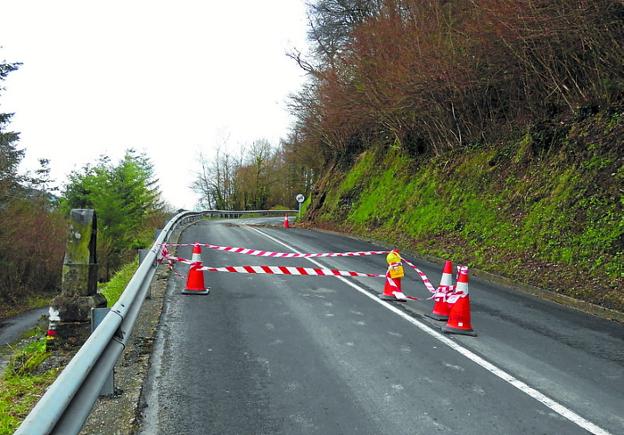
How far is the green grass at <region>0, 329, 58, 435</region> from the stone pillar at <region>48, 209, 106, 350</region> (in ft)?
1.28

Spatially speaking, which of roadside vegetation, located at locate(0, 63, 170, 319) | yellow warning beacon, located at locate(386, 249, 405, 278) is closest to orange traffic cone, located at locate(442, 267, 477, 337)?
yellow warning beacon, located at locate(386, 249, 405, 278)

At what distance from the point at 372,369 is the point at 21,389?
3321 millimetres

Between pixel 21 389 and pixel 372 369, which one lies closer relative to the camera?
pixel 21 389

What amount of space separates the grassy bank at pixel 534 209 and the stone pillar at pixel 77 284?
828 centimetres

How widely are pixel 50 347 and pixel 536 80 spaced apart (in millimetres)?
14832

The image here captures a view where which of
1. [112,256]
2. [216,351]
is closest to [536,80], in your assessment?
[216,351]

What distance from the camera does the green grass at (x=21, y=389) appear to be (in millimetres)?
3693

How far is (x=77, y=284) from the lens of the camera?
5.22 meters

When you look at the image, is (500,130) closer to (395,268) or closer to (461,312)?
(395,268)

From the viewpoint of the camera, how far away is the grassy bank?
10.1 metres

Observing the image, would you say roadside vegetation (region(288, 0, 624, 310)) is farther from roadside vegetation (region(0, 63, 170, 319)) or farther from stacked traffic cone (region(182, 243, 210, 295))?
roadside vegetation (region(0, 63, 170, 319))

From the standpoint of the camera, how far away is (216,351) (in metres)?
5.57

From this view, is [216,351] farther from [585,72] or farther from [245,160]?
[245,160]

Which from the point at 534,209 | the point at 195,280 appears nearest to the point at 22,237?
the point at 195,280
